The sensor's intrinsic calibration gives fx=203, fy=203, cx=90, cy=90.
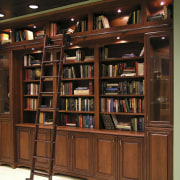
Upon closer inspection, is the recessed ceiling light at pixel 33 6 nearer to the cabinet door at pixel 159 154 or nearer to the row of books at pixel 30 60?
the row of books at pixel 30 60

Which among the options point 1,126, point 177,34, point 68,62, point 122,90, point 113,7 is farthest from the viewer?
point 1,126

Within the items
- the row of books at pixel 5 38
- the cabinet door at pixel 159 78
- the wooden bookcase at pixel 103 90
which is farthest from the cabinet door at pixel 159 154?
the row of books at pixel 5 38

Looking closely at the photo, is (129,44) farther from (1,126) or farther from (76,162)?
(1,126)

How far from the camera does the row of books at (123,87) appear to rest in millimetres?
3510

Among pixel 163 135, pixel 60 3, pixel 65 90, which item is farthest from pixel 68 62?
pixel 163 135

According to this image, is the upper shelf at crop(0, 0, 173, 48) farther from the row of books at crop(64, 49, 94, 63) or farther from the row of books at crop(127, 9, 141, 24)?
the row of books at crop(64, 49, 94, 63)

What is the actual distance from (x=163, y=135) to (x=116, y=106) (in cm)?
98

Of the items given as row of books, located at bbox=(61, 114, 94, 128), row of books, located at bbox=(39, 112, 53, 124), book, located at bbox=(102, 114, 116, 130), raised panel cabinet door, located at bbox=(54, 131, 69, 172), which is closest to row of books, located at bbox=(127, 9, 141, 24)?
book, located at bbox=(102, 114, 116, 130)

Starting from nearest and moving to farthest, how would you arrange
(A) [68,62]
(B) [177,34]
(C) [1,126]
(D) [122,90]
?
(B) [177,34] → (D) [122,90] → (A) [68,62] → (C) [1,126]

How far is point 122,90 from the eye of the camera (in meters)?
3.64

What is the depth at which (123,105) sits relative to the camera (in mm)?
3621

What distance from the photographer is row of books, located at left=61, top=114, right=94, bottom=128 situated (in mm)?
3866

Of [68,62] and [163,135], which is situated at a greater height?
[68,62]

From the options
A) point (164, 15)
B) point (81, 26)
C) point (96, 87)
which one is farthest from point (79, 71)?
point (164, 15)
